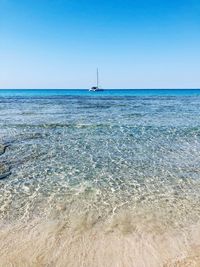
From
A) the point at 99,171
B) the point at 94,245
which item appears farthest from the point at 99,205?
the point at 99,171

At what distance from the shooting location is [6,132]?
17.9 meters

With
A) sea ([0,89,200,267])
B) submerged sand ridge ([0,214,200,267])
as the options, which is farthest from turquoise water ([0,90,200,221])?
submerged sand ridge ([0,214,200,267])

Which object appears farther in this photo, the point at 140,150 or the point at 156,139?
the point at 156,139

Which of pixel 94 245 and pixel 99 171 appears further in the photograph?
pixel 99 171

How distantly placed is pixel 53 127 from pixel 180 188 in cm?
1335

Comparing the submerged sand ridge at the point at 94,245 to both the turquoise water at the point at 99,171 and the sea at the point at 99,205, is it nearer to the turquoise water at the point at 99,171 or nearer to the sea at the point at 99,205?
the sea at the point at 99,205

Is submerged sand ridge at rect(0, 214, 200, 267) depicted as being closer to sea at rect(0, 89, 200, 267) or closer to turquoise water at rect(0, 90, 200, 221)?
sea at rect(0, 89, 200, 267)

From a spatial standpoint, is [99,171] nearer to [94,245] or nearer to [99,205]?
[99,205]

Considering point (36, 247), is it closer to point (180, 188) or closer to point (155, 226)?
point (155, 226)

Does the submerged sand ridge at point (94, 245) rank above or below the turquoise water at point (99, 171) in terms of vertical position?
above

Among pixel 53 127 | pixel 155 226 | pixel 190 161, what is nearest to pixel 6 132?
pixel 53 127

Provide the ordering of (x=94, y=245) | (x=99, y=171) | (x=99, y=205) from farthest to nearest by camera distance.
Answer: (x=99, y=171) → (x=99, y=205) → (x=94, y=245)

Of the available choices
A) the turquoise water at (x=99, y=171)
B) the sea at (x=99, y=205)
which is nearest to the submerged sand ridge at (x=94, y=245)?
the sea at (x=99, y=205)

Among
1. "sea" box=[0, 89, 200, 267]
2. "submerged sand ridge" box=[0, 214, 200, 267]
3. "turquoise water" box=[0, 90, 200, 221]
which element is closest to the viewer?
"submerged sand ridge" box=[0, 214, 200, 267]
